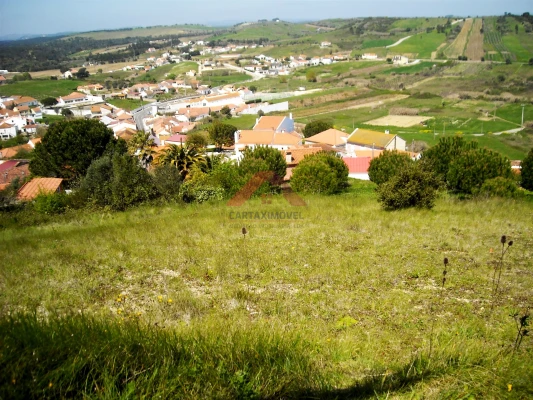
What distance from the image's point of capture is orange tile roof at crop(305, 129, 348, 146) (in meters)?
47.7

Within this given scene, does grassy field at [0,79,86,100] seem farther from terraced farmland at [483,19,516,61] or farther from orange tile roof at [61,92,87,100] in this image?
terraced farmland at [483,19,516,61]

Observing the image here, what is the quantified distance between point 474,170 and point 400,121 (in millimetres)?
45472

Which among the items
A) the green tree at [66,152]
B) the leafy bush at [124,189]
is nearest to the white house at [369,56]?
the green tree at [66,152]

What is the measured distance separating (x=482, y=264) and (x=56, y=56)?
207641 millimetres

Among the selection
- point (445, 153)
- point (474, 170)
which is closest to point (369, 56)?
point (445, 153)

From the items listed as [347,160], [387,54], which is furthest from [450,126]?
[387,54]

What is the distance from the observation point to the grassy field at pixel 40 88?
102644 mm

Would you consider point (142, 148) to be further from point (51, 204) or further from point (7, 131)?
point (7, 131)

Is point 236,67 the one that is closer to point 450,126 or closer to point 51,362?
point 450,126

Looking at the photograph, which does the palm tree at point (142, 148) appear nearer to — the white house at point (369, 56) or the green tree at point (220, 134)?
the green tree at point (220, 134)

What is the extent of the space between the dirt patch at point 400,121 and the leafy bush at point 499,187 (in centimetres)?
4375

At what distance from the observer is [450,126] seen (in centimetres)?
6331

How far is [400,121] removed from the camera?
228 ft

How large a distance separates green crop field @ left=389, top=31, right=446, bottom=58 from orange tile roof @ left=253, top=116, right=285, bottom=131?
10108cm
